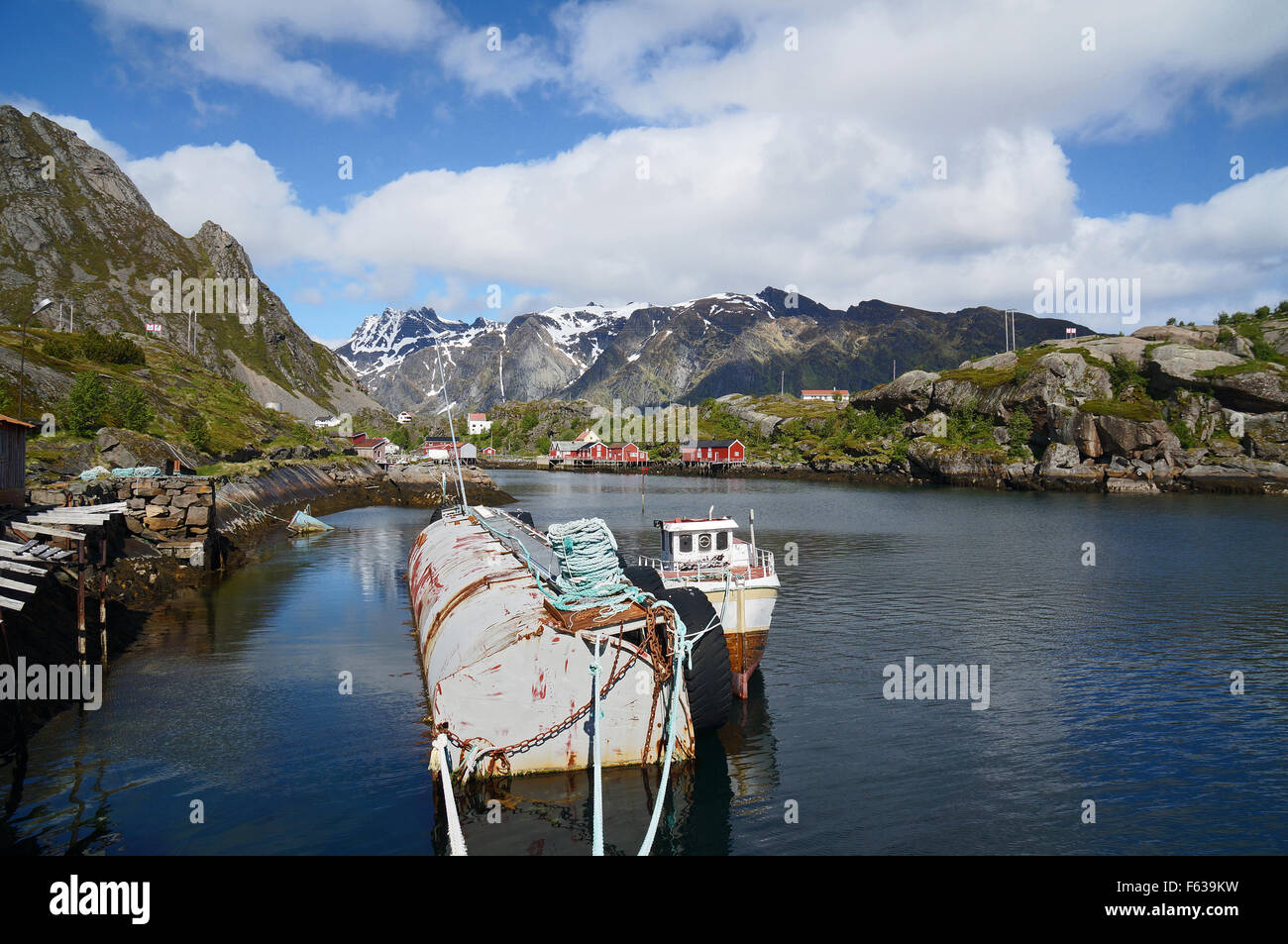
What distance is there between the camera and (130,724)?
67.7 ft

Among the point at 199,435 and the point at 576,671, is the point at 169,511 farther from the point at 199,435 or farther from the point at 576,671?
Answer: the point at 199,435

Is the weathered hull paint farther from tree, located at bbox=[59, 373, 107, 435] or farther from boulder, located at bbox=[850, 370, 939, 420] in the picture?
boulder, located at bbox=[850, 370, 939, 420]

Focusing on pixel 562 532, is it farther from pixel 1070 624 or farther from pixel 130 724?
pixel 1070 624

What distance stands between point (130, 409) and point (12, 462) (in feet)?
181

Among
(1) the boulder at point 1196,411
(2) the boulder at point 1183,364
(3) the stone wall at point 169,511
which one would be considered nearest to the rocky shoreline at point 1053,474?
(1) the boulder at point 1196,411

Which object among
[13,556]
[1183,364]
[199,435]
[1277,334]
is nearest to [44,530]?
[13,556]

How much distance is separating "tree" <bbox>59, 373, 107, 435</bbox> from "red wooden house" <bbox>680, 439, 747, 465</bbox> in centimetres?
12571

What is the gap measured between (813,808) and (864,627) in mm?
17596

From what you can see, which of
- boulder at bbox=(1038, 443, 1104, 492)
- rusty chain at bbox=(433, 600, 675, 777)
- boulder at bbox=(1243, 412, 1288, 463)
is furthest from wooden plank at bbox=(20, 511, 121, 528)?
boulder at bbox=(1243, 412, 1288, 463)

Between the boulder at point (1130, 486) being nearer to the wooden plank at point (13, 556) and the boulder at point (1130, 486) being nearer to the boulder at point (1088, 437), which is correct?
Result: the boulder at point (1088, 437)

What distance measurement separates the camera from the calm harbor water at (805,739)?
1559 cm

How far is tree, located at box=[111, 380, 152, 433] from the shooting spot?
75000 millimetres

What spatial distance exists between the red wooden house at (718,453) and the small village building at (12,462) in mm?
150357
